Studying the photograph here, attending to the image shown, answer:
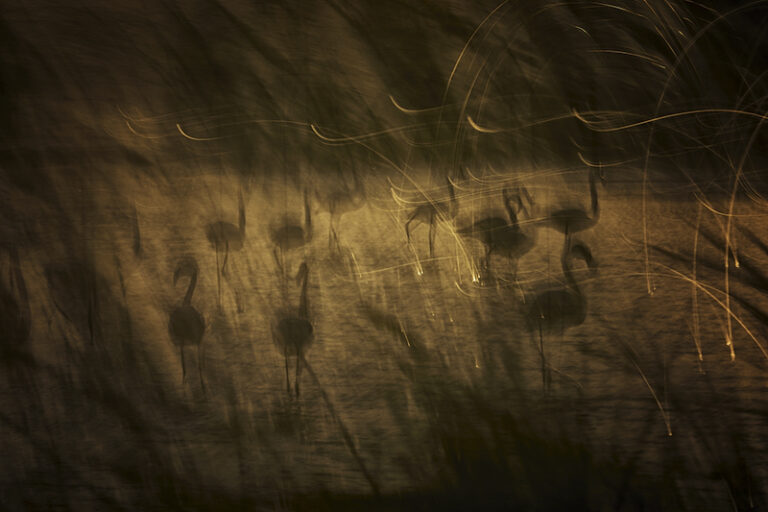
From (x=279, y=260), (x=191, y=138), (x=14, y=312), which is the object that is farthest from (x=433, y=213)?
(x=14, y=312)

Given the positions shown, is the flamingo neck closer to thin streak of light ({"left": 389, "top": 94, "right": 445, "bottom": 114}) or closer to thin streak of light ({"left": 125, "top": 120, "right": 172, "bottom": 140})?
thin streak of light ({"left": 389, "top": 94, "right": 445, "bottom": 114})

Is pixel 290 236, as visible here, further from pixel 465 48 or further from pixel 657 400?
pixel 657 400

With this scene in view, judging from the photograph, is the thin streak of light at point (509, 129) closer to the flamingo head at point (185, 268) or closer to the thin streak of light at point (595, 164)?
the thin streak of light at point (595, 164)

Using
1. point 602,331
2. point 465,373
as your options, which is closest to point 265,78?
point 465,373

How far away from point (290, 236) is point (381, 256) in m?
0.21

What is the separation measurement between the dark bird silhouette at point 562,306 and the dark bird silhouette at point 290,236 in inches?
20.4

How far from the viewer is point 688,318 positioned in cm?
116

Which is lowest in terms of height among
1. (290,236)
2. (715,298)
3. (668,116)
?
(715,298)

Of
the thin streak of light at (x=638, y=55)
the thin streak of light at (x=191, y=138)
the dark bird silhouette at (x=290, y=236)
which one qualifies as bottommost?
the dark bird silhouette at (x=290, y=236)

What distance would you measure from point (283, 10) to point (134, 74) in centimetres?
36

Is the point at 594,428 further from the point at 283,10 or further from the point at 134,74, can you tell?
the point at 134,74

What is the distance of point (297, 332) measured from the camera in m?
1.20

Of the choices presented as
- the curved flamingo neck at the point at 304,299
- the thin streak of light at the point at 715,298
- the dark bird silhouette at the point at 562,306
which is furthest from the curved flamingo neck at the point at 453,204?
the thin streak of light at the point at 715,298

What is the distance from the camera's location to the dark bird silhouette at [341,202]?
3.92 feet
